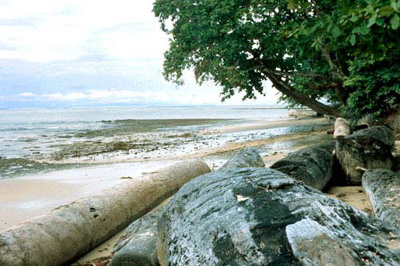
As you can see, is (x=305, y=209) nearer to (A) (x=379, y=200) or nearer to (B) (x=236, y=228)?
(B) (x=236, y=228)

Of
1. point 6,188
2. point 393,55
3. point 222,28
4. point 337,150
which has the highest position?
point 222,28

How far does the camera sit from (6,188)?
8195 mm

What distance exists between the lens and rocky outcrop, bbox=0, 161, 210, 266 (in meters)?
3.57

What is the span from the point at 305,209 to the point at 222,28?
13383mm

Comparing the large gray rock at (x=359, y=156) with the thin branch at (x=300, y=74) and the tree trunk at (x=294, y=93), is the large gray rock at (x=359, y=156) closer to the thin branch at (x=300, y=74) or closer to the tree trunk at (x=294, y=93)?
the thin branch at (x=300, y=74)

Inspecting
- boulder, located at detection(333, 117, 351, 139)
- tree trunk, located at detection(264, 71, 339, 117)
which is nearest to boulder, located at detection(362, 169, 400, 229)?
boulder, located at detection(333, 117, 351, 139)

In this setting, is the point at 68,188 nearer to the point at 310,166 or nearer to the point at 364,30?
the point at 310,166

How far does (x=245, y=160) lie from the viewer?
7176mm

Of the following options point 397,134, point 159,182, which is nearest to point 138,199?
point 159,182

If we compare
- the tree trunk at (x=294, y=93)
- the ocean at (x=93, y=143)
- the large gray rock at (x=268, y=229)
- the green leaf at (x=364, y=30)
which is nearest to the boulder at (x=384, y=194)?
the large gray rock at (x=268, y=229)

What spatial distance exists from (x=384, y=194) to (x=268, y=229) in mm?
3136

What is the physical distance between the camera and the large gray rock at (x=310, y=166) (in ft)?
18.8

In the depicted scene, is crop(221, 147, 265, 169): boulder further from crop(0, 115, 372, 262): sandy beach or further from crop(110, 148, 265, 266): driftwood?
crop(110, 148, 265, 266): driftwood

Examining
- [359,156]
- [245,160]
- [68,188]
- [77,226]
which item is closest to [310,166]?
[359,156]
